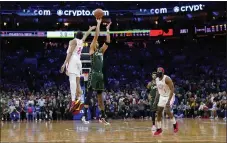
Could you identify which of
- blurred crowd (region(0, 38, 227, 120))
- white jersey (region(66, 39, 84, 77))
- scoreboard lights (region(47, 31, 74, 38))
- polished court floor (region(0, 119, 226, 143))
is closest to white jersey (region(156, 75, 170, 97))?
polished court floor (region(0, 119, 226, 143))

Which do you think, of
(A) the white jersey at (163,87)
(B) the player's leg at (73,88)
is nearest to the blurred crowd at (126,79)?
(A) the white jersey at (163,87)

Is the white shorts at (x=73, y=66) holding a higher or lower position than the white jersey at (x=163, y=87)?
higher

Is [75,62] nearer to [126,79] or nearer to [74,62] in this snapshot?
[74,62]

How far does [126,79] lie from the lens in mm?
28953

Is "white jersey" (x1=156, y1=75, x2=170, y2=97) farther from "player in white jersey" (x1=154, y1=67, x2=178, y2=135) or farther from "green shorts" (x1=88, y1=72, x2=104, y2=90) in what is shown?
"green shorts" (x1=88, y1=72, x2=104, y2=90)

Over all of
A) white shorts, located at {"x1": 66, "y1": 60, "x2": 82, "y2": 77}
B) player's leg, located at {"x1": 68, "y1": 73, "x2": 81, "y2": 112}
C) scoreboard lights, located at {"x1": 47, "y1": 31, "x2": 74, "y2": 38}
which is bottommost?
→ player's leg, located at {"x1": 68, "y1": 73, "x2": 81, "y2": 112}

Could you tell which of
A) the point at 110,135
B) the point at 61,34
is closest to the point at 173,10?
the point at 61,34

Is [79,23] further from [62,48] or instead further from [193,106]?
[193,106]

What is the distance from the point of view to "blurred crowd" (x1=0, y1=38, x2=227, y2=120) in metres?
19.9

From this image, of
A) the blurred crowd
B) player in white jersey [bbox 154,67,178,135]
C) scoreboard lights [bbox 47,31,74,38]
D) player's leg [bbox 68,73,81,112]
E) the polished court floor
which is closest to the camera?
player's leg [bbox 68,73,81,112]

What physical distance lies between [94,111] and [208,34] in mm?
14535

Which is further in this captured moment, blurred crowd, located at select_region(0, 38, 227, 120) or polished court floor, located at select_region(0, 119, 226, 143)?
blurred crowd, located at select_region(0, 38, 227, 120)

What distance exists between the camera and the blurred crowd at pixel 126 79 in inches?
784

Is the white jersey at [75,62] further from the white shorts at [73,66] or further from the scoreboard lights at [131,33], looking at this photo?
the scoreboard lights at [131,33]
